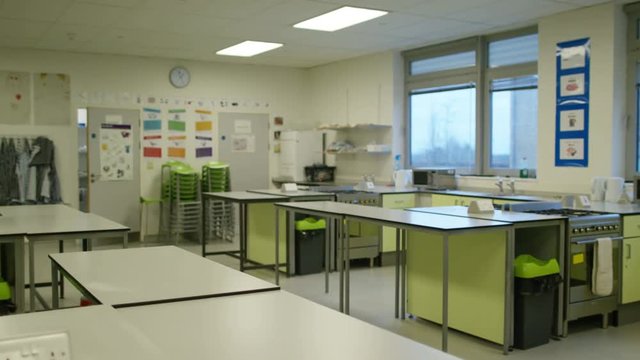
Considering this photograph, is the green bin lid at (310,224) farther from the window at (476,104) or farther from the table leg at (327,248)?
the window at (476,104)

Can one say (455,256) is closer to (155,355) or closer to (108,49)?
(155,355)

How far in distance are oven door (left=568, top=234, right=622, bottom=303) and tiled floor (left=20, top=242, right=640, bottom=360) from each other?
11.8 inches

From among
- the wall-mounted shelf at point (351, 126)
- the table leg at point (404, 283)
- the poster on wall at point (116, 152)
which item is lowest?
the table leg at point (404, 283)

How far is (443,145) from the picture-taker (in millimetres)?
8117

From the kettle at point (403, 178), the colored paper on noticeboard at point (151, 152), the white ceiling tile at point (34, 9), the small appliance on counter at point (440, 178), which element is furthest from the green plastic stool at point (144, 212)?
the small appliance on counter at point (440, 178)

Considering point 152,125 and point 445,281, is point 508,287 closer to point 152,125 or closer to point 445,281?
point 445,281

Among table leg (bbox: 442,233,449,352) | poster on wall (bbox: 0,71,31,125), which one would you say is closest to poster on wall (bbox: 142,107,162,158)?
poster on wall (bbox: 0,71,31,125)

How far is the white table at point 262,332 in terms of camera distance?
1.54 meters

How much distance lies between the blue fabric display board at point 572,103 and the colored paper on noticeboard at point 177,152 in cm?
549

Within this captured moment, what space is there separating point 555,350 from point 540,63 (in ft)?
11.2

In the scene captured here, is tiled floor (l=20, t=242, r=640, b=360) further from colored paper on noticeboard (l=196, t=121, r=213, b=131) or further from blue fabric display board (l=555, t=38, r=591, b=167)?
colored paper on noticeboard (l=196, t=121, r=213, b=131)

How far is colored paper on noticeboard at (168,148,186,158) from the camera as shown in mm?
9148

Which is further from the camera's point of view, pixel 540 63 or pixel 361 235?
pixel 361 235

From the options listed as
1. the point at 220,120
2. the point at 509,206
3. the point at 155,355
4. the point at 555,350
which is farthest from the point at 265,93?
the point at 155,355
